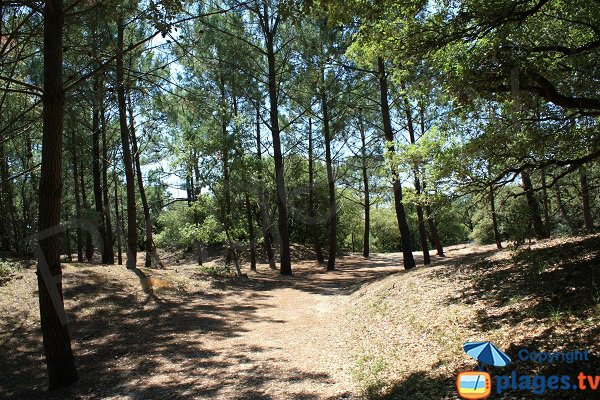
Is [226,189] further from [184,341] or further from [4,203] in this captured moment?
[4,203]

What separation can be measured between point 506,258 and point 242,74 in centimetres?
1298

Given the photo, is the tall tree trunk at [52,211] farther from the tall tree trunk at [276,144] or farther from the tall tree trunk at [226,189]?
the tall tree trunk at [276,144]

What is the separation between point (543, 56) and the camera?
5.67 metres

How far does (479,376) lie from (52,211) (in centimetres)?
555

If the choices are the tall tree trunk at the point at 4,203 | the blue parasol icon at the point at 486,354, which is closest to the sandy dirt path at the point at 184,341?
the blue parasol icon at the point at 486,354

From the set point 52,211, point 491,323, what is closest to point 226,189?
point 52,211

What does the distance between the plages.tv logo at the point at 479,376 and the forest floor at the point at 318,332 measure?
181mm

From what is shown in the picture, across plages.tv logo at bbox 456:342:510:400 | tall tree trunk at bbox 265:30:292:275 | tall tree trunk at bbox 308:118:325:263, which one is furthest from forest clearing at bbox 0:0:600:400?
tall tree trunk at bbox 308:118:325:263

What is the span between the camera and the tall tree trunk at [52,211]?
5.39m

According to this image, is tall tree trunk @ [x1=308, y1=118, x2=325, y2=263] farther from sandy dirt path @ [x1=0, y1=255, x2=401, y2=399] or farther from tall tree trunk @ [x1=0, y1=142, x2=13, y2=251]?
tall tree trunk @ [x1=0, y1=142, x2=13, y2=251]

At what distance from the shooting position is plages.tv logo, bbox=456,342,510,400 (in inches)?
105

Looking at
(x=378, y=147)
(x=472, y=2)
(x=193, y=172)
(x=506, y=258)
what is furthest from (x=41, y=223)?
(x=378, y=147)

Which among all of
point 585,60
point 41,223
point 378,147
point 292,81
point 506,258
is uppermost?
point 292,81

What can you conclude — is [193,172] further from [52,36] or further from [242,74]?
[52,36]
